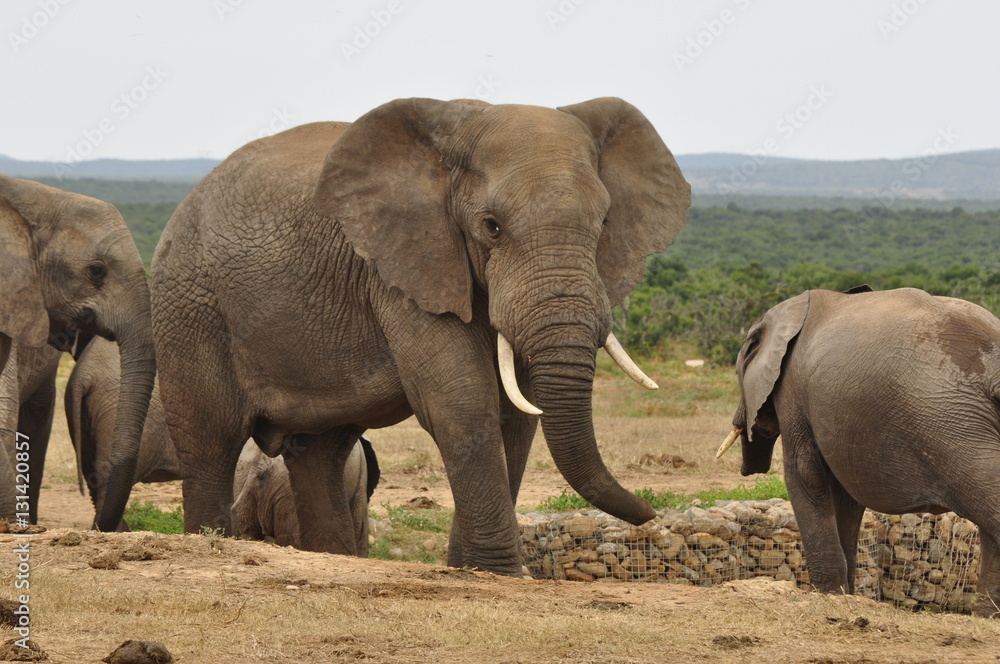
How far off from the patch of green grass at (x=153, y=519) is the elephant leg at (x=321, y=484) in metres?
2.50

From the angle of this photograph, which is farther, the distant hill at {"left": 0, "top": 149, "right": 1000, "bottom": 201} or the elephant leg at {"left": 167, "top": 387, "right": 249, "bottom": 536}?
the distant hill at {"left": 0, "top": 149, "right": 1000, "bottom": 201}

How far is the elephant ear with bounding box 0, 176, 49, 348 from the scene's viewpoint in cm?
816

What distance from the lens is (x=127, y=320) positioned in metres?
8.40

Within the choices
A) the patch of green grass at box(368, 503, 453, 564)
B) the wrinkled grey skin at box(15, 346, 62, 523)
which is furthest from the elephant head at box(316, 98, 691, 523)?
the wrinkled grey skin at box(15, 346, 62, 523)

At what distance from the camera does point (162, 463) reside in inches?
392

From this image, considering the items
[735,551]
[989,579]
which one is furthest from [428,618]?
[735,551]

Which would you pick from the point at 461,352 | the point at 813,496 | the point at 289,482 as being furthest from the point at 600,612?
the point at 289,482

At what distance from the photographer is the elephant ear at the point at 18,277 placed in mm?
8164

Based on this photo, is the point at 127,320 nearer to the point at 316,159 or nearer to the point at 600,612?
the point at 316,159

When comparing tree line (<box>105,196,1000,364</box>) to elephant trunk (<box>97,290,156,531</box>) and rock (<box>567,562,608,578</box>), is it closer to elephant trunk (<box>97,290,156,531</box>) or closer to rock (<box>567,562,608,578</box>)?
rock (<box>567,562,608,578</box>)

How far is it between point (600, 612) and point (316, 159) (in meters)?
2.91

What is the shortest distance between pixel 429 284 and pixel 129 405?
300cm

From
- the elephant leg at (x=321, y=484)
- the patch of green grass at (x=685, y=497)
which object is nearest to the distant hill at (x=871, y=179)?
the patch of green grass at (x=685, y=497)

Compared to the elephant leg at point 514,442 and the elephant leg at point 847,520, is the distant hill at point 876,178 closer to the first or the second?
the elephant leg at point 847,520
